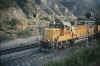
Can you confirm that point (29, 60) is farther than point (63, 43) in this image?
No

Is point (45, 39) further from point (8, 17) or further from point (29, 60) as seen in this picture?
point (8, 17)

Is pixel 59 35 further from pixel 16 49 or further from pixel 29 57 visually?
pixel 16 49

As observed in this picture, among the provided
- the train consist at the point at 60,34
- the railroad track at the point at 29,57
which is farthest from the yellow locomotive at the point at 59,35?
the railroad track at the point at 29,57

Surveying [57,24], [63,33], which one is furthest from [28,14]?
[63,33]

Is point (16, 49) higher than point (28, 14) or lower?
lower

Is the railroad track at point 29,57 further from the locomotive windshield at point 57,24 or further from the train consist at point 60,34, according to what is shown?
the locomotive windshield at point 57,24

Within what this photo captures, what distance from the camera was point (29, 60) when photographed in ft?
13.5

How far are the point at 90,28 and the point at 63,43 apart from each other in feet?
4.67

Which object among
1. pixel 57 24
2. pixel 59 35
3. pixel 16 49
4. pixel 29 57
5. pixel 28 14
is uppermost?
pixel 28 14

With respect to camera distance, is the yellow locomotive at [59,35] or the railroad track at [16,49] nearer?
the railroad track at [16,49]

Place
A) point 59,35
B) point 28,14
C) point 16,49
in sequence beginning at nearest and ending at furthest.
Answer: point 16,49
point 28,14
point 59,35

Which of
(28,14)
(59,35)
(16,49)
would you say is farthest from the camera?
(59,35)

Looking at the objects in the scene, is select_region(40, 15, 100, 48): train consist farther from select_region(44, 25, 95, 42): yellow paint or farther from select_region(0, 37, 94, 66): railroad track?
select_region(0, 37, 94, 66): railroad track

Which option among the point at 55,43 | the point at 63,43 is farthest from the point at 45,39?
the point at 63,43
